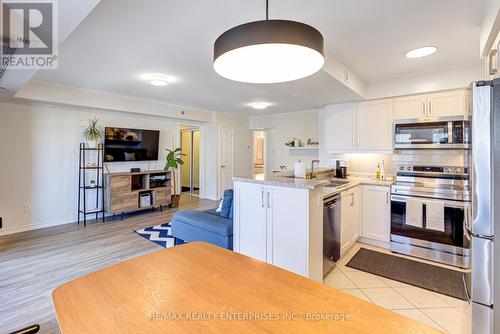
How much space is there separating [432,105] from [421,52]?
109 cm

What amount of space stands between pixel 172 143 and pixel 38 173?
2.78m

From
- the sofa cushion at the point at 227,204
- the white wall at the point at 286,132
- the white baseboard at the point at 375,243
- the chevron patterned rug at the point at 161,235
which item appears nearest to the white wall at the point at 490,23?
the white baseboard at the point at 375,243

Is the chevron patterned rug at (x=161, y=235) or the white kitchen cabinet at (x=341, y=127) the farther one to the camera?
the white kitchen cabinet at (x=341, y=127)

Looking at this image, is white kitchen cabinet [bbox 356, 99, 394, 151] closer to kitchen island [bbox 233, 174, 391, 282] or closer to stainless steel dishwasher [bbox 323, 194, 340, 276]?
kitchen island [bbox 233, 174, 391, 282]

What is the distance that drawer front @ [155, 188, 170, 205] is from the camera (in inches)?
223

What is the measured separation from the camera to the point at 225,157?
7.28 metres

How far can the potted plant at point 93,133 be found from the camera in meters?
4.77

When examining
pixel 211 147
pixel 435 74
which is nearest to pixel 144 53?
pixel 435 74

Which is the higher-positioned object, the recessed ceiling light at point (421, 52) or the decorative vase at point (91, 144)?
the recessed ceiling light at point (421, 52)

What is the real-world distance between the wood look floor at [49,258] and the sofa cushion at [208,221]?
662 mm

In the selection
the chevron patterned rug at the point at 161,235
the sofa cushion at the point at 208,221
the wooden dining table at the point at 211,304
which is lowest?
the chevron patterned rug at the point at 161,235

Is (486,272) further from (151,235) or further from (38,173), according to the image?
(38,173)

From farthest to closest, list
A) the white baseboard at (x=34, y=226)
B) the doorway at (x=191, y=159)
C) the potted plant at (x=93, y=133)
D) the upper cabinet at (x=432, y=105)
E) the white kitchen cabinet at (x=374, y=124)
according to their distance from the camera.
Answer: the doorway at (x=191, y=159)
the potted plant at (x=93, y=133)
the white baseboard at (x=34, y=226)
the white kitchen cabinet at (x=374, y=124)
the upper cabinet at (x=432, y=105)

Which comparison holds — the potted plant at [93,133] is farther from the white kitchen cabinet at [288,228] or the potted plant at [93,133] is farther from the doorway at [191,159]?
the white kitchen cabinet at [288,228]
